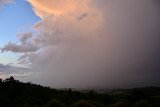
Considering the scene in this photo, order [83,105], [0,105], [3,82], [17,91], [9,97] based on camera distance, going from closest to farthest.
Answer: [83,105] → [0,105] → [9,97] → [17,91] → [3,82]

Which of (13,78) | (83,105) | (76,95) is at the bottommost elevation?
(83,105)

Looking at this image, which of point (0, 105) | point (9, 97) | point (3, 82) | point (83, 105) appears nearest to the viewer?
point (83, 105)

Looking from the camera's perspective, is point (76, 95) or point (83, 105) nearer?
point (83, 105)

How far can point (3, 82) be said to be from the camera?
142375mm

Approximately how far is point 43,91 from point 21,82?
1567 cm

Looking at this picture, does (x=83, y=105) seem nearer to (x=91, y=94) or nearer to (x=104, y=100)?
(x=104, y=100)

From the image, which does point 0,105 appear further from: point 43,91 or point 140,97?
point 140,97

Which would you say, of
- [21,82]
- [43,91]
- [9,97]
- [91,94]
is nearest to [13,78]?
[21,82]

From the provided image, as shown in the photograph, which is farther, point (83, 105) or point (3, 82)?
point (3, 82)

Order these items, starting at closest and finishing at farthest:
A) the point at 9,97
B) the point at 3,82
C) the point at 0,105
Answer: the point at 0,105 < the point at 9,97 < the point at 3,82

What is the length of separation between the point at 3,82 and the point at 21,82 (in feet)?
29.9

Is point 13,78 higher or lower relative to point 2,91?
higher

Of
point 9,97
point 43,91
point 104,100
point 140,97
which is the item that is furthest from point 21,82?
point 140,97

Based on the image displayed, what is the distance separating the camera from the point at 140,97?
468 ft
